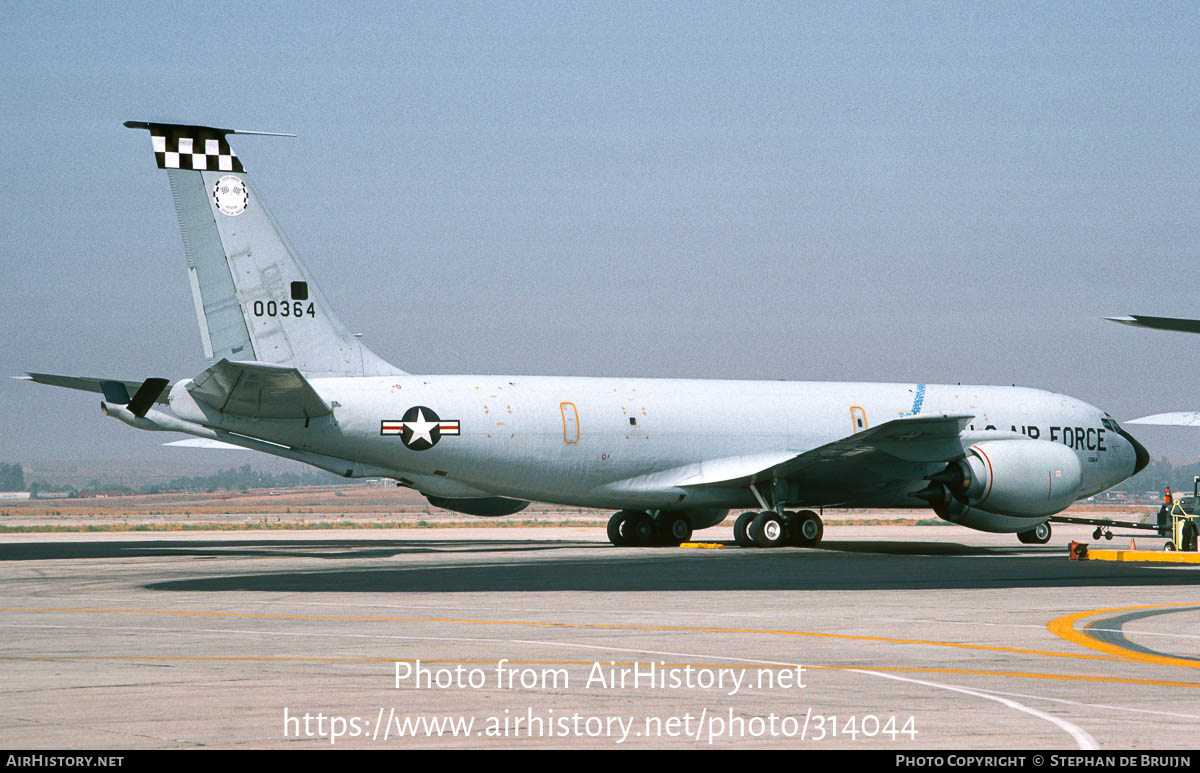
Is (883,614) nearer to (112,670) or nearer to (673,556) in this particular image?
(112,670)

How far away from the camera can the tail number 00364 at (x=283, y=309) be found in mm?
27016

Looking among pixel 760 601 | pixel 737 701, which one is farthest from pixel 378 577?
pixel 737 701

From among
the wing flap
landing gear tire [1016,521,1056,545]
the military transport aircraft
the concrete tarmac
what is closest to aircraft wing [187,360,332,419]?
the military transport aircraft

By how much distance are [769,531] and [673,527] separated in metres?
3.55

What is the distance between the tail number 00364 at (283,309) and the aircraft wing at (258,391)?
221 cm

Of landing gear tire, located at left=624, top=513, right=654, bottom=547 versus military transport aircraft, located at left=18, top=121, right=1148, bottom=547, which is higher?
military transport aircraft, located at left=18, top=121, right=1148, bottom=547

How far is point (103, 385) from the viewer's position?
26.6m

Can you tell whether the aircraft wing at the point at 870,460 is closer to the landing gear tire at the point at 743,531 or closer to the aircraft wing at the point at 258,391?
the landing gear tire at the point at 743,531

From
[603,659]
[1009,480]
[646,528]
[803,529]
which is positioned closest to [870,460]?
[803,529]

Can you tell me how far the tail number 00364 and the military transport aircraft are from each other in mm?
30

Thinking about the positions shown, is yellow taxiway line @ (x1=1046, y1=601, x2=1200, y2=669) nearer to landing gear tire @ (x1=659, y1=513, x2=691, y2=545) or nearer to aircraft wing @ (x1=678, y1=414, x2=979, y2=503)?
aircraft wing @ (x1=678, y1=414, x2=979, y2=503)

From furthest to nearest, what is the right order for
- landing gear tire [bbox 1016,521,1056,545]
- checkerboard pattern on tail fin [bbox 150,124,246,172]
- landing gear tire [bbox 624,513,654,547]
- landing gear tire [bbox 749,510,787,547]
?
landing gear tire [bbox 1016,521,1056,545] → landing gear tire [bbox 624,513,654,547] → landing gear tire [bbox 749,510,787,547] → checkerboard pattern on tail fin [bbox 150,124,246,172]

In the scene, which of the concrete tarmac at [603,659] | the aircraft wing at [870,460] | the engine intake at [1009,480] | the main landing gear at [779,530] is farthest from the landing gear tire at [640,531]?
the concrete tarmac at [603,659]

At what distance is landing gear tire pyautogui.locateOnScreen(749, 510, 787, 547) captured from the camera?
99.5ft
